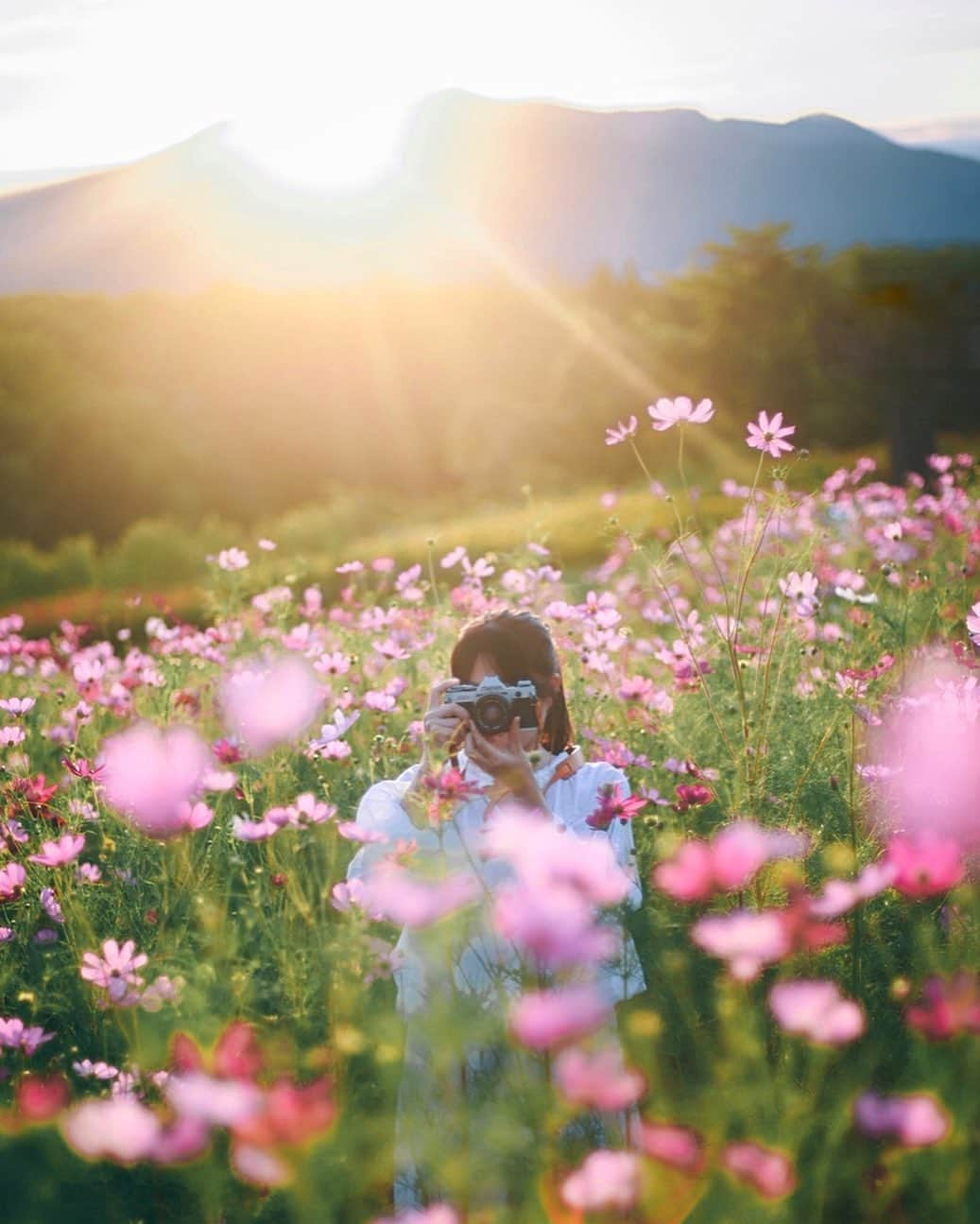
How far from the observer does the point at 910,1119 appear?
100 centimetres

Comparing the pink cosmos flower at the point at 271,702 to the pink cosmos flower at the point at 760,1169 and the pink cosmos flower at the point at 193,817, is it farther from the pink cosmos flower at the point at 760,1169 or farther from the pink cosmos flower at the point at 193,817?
the pink cosmos flower at the point at 760,1169

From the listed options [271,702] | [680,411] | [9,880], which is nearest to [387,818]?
[9,880]

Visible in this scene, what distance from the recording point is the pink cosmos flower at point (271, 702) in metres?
2.68

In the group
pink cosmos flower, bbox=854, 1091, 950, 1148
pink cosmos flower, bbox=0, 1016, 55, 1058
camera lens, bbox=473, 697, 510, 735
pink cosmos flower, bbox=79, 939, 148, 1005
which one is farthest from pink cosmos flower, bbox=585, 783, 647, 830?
pink cosmos flower, bbox=0, 1016, 55, 1058

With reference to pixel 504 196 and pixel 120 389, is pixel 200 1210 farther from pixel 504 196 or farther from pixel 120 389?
pixel 504 196

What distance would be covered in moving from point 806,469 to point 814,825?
30.1 feet

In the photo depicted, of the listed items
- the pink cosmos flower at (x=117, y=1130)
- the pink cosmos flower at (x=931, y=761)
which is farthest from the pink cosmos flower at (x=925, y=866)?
the pink cosmos flower at (x=117, y=1130)

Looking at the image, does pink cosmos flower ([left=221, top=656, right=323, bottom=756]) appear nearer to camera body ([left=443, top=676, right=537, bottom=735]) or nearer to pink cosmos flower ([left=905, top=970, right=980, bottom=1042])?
camera body ([left=443, top=676, right=537, bottom=735])

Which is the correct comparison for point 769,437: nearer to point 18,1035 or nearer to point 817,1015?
point 817,1015

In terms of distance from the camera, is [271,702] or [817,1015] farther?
[271,702]

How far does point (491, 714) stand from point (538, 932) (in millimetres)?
913

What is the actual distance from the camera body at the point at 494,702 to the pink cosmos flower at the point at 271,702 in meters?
0.88

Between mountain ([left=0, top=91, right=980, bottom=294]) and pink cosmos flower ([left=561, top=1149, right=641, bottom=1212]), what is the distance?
63.0ft

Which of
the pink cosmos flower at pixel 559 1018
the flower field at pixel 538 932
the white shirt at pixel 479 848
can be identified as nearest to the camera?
the pink cosmos flower at pixel 559 1018
